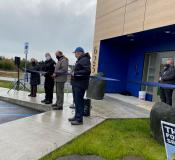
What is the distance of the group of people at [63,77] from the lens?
8273 millimetres

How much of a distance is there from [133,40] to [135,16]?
263 centimetres

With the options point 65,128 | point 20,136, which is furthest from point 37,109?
point 20,136

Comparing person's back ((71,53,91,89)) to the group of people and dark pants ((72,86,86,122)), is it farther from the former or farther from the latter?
dark pants ((72,86,86,122))

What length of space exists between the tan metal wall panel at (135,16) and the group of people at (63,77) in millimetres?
3725

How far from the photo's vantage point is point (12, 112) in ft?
35.2

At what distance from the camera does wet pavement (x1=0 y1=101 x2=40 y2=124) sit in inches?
380

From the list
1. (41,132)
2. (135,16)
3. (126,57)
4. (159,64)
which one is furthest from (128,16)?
(41,132)

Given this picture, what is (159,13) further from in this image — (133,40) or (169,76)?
(133,40)

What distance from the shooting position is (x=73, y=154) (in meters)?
5.95

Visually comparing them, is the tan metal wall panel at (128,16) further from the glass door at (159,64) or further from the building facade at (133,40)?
the glass door at (159,64)

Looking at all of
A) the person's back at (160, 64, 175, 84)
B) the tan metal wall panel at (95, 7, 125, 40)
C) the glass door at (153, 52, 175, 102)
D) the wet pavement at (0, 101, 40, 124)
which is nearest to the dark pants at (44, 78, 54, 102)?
the wet pavement at (0, 101, 40, 124)

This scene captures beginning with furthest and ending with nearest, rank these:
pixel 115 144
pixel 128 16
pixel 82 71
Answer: pixel 128 16, pixel 82 71, pixel 115 144

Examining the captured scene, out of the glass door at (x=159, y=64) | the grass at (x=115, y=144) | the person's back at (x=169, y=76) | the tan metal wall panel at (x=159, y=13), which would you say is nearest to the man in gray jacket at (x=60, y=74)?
the grass at (x=115, y=144)

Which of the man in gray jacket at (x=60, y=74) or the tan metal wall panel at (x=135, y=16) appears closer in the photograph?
the man in gray jacket at (x=60, y=74)
